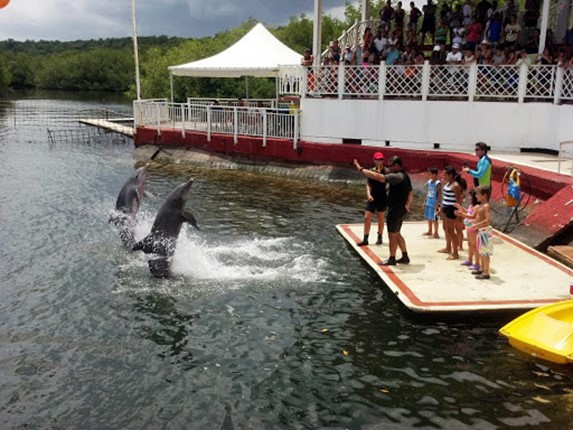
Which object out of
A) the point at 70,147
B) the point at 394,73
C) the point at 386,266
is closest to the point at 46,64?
the point at 70,147

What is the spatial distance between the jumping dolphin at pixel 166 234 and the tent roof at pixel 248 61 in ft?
47.0

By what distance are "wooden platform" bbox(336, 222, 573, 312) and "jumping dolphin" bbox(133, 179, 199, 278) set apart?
343cm

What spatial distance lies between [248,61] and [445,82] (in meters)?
9.30

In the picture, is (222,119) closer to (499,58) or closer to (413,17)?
(413,17)

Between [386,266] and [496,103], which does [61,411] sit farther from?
[496,103]

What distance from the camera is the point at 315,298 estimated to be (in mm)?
8898

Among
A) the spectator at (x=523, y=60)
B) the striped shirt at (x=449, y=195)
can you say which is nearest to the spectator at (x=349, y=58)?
the spectator at (x=523, y=60)

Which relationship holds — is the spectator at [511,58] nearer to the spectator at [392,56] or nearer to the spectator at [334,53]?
the spectator at [392,56]

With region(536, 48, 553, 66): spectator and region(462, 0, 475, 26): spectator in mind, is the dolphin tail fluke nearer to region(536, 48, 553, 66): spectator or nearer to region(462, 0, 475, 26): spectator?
region(536, 48, 553, 66): spectator

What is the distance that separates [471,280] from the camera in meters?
9.03

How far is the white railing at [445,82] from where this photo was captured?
1678 centimetres

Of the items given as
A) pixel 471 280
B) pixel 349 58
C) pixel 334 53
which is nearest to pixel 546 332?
pixel 471 280

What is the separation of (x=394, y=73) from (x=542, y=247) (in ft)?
30.0

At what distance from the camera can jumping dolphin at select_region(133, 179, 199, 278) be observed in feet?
31.3
